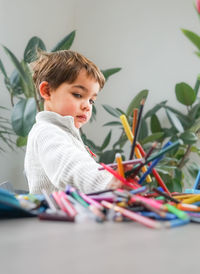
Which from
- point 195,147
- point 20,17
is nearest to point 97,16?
point 20,17

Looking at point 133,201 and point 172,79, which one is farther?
point 172,79

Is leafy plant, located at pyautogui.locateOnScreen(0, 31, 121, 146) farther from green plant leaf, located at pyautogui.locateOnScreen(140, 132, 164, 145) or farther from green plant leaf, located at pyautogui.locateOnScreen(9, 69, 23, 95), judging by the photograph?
green plant leaf, located at pyautogui.locateOnScreen(140, 132, 164, 145)

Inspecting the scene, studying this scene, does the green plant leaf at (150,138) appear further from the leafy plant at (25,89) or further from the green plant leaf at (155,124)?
the leafy plant at (25,89)

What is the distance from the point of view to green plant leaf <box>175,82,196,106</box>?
186 cm

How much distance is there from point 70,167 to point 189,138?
1.36m

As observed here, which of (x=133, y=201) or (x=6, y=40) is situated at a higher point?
(x=6, y=40)

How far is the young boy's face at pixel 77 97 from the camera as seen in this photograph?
0.81m

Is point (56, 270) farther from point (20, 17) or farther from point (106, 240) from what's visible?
point (20, 17)

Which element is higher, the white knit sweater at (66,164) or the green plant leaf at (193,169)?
the white knit sweater at (66,164)

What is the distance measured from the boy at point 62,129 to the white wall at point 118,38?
4.43ft

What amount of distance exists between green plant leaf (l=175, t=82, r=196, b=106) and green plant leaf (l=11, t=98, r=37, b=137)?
0.74 meters

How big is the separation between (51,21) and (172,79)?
91 centimetres

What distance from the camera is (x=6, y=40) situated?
2178 millimetres

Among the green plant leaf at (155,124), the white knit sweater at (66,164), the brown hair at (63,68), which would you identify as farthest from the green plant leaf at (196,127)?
the white knit sweater at (66,164)
